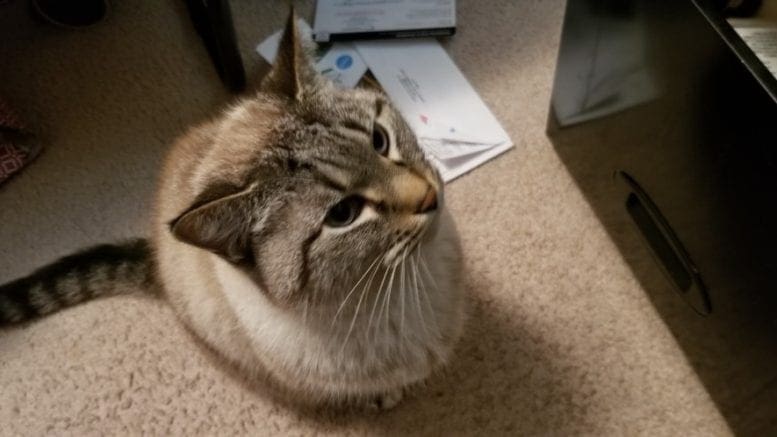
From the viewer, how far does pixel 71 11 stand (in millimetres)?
1657

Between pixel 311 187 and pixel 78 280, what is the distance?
65cm

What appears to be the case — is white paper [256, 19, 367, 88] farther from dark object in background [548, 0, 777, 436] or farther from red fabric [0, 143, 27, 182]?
red fabric [0, 143, 27, 182]

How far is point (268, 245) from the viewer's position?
2.73ft

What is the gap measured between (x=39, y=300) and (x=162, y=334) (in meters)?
0.22

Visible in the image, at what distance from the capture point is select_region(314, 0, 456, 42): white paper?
1613 millimetres

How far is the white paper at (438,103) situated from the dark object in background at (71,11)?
64cm

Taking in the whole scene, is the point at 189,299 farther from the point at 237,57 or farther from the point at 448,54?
the point at 448,54

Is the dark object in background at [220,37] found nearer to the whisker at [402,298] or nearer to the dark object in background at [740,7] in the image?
the whisker at [402,298]

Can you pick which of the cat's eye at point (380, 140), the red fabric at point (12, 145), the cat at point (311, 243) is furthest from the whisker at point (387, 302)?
the red fabric at point (12, 145)

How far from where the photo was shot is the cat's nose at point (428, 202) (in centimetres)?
88

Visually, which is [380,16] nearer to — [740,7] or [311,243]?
[740,7]

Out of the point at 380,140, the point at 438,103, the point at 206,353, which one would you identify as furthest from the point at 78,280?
the point at 438,103

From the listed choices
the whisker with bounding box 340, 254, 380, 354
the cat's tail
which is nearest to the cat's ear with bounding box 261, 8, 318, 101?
the whisker with bounding box 340, 254, 380, 354

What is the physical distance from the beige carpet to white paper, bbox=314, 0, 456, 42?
0.07 m
